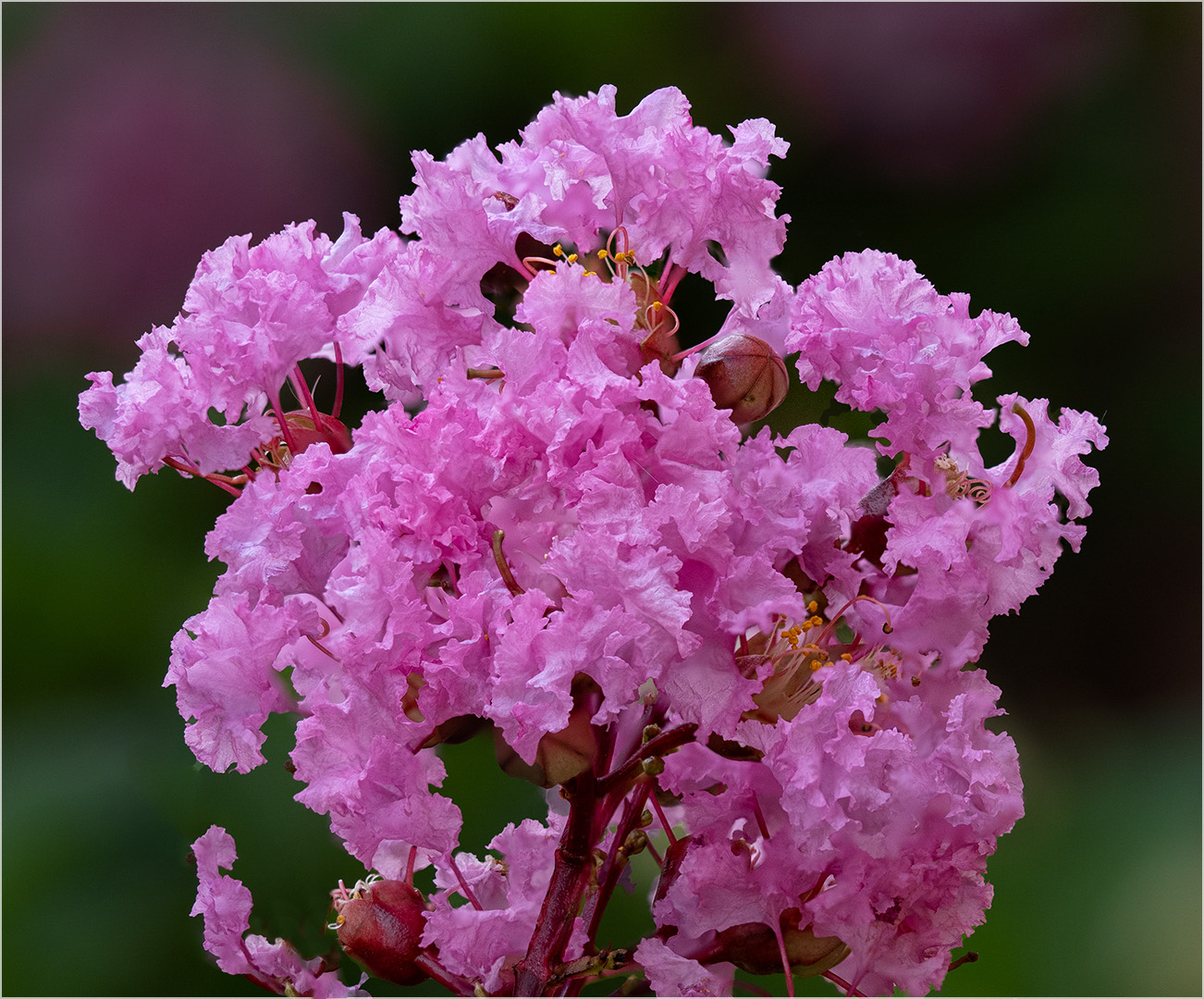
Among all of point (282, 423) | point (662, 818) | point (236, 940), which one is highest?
point (282, 423)

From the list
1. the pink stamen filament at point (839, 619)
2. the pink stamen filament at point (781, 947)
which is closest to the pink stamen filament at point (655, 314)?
the pink stamen filament at point (839, 619)

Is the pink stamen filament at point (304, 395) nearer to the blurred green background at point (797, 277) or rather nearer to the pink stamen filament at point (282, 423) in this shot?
the pink stamen filament at point (282, 423)

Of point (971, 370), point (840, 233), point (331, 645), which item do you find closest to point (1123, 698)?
point (840, 233)

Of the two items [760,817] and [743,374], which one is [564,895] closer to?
[760,817]

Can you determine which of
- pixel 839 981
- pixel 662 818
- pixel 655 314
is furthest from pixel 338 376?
pixel 839 981

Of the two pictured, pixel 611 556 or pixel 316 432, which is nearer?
pixel 611 556

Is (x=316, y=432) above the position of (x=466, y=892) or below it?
above

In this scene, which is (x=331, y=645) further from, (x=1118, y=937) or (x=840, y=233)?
(x=1118, y=937)
